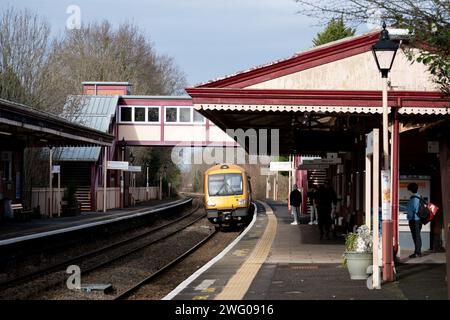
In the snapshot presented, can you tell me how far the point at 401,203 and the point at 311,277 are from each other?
492 cm

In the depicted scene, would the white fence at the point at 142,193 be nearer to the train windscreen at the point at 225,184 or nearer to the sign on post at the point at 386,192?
the train windscreen at the point at 225,184

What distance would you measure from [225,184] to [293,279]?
63.2ft

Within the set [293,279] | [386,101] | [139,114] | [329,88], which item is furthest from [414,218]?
[139,114]

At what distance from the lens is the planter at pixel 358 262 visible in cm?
1253

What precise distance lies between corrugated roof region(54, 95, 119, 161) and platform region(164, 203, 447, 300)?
2648 cm

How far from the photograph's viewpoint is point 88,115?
50156 mm

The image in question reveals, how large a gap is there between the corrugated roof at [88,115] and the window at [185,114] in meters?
4.45

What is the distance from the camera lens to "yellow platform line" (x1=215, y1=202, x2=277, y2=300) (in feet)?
36.7

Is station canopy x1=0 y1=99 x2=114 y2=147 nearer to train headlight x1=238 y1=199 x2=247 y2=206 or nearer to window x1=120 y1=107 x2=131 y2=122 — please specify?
train headlight x1=238 y1=199 x2=247 y2=206

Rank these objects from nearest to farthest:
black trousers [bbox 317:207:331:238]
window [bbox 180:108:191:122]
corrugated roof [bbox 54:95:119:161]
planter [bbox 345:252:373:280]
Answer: planter [bbox 345:252:373:280] → black trousers [bbox 317:207:331:238] → corrugated roof [bbox 54:95:119:161] → window [bbox 180:108:191:122]

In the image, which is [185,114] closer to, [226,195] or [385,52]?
[226,195]

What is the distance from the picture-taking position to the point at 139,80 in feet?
227

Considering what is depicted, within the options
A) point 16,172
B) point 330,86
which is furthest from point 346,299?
point 16,172

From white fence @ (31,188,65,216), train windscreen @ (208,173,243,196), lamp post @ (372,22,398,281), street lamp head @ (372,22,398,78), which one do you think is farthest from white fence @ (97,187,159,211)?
street lamp head @ (372,22,398,78)
